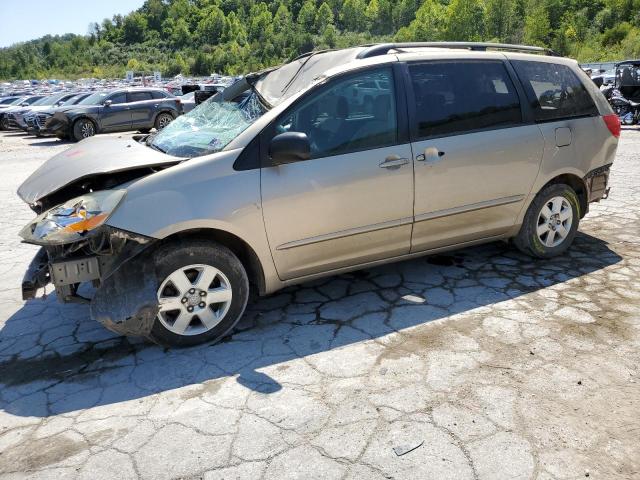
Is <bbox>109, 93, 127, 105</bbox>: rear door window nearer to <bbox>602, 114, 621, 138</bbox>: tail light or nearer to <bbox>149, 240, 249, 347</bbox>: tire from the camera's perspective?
<bbox>149, 240, 249, 347</bbox>: tire

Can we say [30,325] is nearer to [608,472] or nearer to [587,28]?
[608,472]

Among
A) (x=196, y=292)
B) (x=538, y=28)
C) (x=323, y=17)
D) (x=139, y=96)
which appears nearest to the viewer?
(x=196, y=292)

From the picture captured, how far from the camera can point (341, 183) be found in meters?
3.51

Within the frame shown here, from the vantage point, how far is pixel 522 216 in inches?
173

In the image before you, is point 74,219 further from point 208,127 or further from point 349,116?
point 349,116

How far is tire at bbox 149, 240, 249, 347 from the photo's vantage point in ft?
10.6

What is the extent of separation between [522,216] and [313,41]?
455 feet

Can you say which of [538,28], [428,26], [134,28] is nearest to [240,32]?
[134,28]

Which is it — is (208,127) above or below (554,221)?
above

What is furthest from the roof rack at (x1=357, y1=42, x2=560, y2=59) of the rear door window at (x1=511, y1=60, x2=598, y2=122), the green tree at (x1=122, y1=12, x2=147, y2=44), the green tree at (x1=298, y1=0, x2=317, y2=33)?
the green tree at (x1=122, y1=12, x2=147, y2=44)

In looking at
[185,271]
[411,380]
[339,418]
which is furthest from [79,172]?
[411,380]

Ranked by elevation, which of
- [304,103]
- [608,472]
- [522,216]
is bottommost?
[608,472]

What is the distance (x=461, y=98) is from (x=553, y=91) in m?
1.01

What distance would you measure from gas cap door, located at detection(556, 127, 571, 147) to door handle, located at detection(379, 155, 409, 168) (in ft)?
5.00
